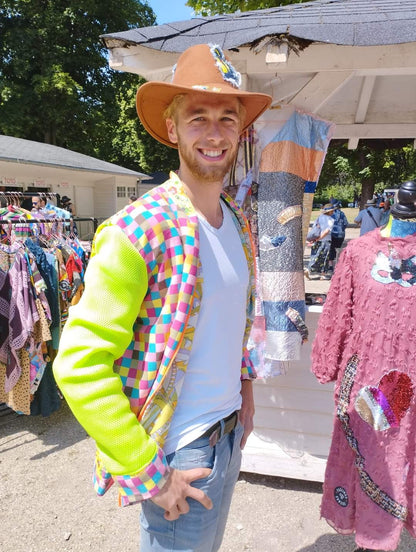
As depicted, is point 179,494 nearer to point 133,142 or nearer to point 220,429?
point 220,429

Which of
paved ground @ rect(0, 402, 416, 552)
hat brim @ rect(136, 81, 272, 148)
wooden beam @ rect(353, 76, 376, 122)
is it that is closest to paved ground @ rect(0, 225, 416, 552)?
paved ground @ rect(0, 402, 416, 552)

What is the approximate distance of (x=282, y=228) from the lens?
2510mm

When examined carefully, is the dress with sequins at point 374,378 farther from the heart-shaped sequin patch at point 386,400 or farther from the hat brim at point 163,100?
the hat brim at point 163,100

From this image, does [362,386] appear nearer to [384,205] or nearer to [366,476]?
[366,476]

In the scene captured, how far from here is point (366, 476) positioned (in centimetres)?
211

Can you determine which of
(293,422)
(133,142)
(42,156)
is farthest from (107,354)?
(133,142)

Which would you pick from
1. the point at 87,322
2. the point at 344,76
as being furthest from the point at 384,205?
the point at 87,322

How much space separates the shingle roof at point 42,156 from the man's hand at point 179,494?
12.4 meters

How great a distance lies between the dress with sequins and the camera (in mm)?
1976

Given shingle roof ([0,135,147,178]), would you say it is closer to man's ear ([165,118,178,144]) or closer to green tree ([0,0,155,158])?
green tree ([0,0,155,158])

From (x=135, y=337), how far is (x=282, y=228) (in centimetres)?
157

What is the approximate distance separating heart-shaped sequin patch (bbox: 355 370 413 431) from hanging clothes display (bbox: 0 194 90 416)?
249cm

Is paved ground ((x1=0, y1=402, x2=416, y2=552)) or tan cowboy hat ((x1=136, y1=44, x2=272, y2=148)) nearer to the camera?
tan cowboy hat ((x1=136, y1=44, x2=272, y2=148))

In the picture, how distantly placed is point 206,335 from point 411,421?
1.37 m
